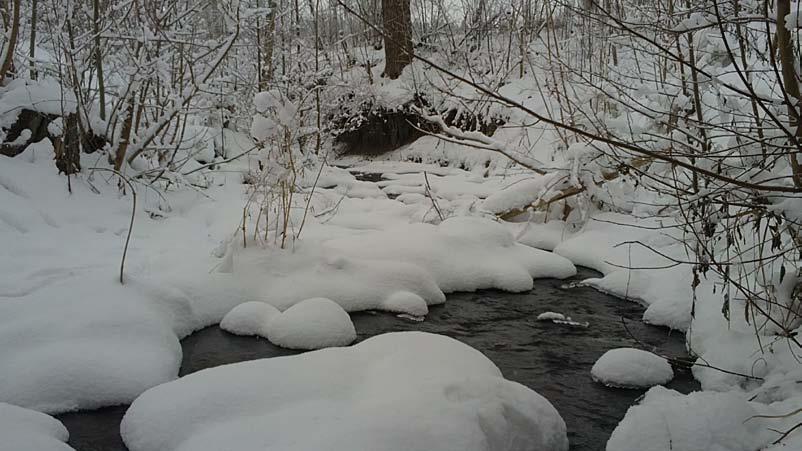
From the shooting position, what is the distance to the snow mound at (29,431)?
192 cm

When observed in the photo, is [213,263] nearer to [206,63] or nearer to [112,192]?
[112,192]

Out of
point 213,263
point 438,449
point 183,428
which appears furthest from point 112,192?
point 438,449

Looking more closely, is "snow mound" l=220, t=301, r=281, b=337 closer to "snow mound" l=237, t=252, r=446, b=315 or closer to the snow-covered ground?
the snow-covered ground

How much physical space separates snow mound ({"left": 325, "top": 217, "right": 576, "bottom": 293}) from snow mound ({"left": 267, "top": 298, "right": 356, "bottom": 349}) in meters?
0.91

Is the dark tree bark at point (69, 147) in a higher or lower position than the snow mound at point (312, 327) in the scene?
higher

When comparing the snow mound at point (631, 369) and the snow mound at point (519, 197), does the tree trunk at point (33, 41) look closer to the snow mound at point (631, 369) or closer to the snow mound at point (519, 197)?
the snow mound at point (519, 197)

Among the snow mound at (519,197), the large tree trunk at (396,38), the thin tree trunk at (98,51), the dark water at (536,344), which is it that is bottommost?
the dark water at (536,344)

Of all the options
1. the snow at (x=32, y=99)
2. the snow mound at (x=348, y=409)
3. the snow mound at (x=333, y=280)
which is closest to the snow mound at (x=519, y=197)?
the snow mound at (x=333, y=280)

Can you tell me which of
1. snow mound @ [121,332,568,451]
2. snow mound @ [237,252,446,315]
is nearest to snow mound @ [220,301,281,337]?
snow mound @ [237,252,446,315]

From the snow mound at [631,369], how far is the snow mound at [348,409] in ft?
1.96

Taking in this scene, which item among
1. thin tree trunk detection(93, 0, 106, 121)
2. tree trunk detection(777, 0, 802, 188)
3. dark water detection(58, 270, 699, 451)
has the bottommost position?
dark water detection(58, 270, 699, 451)

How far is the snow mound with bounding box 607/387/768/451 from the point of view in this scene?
210cm

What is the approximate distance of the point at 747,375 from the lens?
109 inches

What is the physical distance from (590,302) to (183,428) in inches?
108
